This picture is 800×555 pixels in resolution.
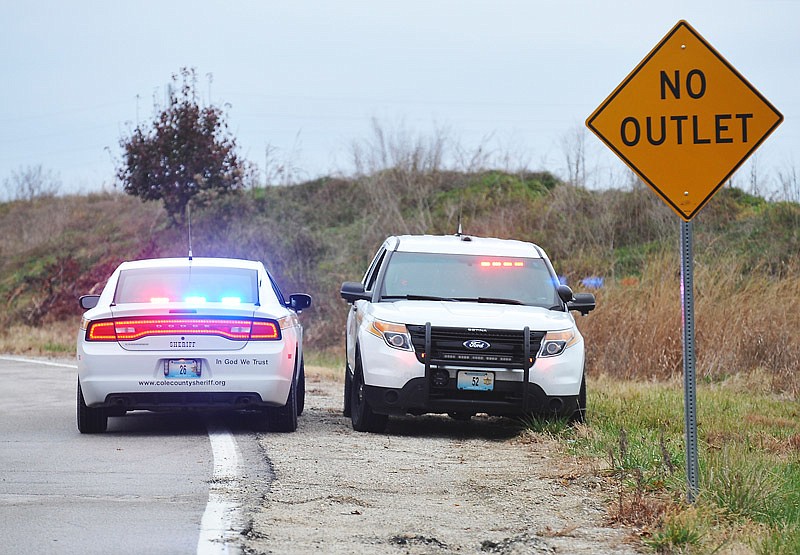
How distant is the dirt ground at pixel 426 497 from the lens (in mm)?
6762

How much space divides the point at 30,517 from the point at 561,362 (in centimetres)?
543

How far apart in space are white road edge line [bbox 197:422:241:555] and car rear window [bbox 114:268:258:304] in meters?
1.67

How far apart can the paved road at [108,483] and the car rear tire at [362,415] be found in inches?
40.0

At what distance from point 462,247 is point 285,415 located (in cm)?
274

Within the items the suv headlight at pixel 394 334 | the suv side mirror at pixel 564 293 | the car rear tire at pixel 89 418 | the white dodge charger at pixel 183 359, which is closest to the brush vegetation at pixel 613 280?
the suv side mirror at pixel 564 293

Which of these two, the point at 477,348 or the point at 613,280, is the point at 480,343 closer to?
the point at 477,348

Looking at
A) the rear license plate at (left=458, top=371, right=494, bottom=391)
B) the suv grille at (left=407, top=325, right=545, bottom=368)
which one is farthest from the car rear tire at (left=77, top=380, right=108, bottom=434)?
the rear license plate at (left=458, top=371, right=494, bottom=391)

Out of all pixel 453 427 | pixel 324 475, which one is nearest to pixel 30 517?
pixel 324 475

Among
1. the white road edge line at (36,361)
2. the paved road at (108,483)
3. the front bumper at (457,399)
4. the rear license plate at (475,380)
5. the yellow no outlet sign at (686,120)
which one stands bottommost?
the white road edge line at (36,361)

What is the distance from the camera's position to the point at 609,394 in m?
14.7

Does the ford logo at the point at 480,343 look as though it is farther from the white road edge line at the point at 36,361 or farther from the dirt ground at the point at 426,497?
the white road edge line at the point at 36,361

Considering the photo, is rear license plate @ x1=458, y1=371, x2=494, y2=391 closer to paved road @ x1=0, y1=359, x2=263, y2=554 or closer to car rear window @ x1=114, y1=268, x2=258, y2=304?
paved road @ x1=0, y1=359, x2=263, y2=554

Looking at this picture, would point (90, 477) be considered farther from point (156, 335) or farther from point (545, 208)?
point (545, 208)

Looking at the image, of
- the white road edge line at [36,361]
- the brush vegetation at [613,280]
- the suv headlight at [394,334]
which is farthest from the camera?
the white road edge line at [36,361]
